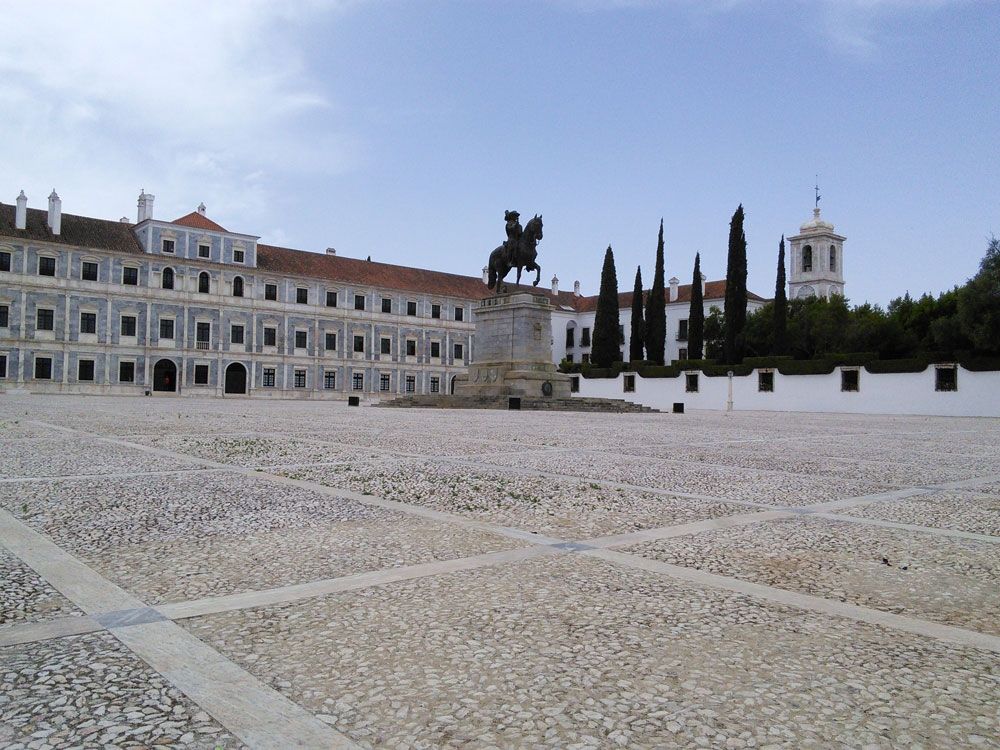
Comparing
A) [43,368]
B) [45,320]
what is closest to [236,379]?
[43,368]

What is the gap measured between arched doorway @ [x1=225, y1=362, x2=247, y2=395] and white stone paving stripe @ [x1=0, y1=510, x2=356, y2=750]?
5138cm

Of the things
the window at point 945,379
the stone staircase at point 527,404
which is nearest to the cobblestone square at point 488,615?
the stone staircase at point 527,404

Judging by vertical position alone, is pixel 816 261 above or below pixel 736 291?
above

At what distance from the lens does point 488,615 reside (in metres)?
2.97

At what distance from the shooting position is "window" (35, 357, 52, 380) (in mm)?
44750

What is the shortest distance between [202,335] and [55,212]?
11.3 meters

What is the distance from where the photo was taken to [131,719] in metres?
2.03

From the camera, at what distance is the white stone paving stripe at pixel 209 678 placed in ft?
6.50

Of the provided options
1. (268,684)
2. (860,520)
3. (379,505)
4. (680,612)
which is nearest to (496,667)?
(268,684)

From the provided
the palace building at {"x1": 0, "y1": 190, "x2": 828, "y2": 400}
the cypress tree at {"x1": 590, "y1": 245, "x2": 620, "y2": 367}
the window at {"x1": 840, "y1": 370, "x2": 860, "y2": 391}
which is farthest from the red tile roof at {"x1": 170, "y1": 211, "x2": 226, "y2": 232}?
the window at {"x1": 840, "y1": 370, "x2": 860, "y2": 391}

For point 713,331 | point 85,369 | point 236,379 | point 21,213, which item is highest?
point 21,213

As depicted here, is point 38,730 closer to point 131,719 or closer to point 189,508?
point 131,719

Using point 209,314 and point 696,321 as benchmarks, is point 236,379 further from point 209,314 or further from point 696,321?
point 696,321

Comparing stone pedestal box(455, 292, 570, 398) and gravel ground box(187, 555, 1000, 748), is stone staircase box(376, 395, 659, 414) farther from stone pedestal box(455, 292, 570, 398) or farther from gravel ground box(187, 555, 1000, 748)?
gravel ground box(187, 555, 1000, 748)
